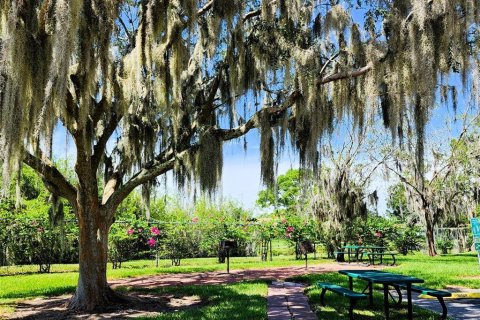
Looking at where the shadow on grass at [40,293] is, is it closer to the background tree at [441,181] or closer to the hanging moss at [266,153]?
the hanging moss at [266,153]

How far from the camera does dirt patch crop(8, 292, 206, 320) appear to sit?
19.9ft

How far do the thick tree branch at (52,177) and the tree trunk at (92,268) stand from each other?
478 mm

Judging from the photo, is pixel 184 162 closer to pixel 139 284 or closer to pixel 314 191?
pixel 139 284

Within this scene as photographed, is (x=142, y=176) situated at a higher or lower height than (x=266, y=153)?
lower

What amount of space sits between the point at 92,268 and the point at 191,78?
3538mm

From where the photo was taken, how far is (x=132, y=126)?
7285mm

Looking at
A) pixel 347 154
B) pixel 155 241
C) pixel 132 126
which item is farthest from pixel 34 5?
pixel 347 154

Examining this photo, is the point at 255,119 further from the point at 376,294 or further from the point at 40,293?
the point at 40,293

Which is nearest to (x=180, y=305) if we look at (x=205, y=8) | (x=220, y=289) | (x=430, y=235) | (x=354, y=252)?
(x=220, y=289)

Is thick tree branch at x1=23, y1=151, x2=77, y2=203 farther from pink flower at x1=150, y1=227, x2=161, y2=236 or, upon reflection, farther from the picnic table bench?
the picnic table bench

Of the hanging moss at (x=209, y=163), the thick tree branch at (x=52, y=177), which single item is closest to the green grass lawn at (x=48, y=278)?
the thick tree branch at (x=52, y=177)

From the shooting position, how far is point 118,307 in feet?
21.7

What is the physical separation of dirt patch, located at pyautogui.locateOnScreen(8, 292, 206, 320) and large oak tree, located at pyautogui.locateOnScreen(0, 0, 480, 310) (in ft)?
1.10

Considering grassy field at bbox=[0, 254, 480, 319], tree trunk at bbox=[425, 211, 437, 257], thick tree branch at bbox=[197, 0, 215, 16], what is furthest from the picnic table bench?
thick tree branch at bbox=[197, 0, 215, 16]
